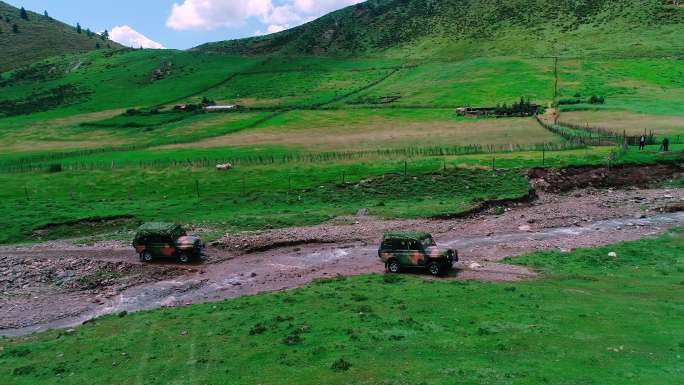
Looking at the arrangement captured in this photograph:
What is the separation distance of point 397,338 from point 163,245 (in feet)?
79.9

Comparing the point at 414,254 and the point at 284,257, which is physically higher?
the point at 414,254

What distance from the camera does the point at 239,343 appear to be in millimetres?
25234

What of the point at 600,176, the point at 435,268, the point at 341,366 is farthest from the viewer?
the point at 600,176

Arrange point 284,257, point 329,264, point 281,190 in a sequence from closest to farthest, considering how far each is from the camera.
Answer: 1. point 329,264
2. point 284,257
3. point 281,190

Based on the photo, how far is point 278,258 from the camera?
43.6m

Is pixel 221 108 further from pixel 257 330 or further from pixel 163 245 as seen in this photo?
pixel 257 330

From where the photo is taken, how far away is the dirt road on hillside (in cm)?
3669

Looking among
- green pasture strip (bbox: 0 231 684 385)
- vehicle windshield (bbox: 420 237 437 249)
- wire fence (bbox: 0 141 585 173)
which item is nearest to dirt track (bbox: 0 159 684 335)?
vehicle windshield (bbox: 420 237 437 249)

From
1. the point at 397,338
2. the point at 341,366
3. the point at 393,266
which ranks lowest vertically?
the point at 393,266

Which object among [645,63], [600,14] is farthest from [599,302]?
[600,14]

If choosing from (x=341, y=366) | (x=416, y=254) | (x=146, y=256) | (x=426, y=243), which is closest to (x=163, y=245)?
(x=146, y=256)

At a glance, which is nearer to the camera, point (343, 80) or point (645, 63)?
point (645, 63)

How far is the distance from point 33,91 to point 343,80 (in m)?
108

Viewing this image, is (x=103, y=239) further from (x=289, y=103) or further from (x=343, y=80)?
(x=343, y=80)
